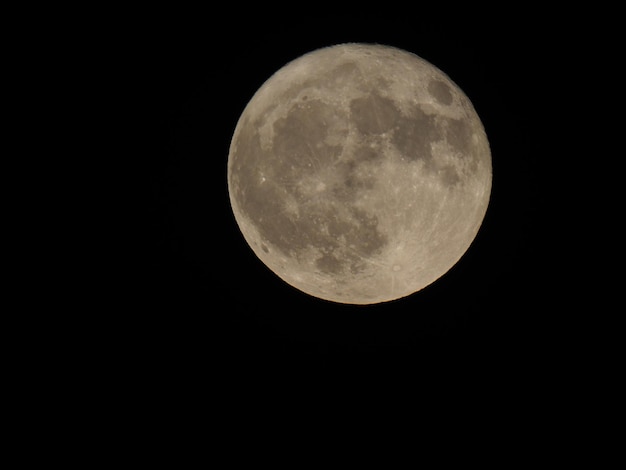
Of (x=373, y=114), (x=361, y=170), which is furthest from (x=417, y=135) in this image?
(x=361, y=170)

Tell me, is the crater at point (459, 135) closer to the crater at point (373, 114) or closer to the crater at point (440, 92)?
the crater at point (440, 92)

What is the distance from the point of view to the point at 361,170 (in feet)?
12.4

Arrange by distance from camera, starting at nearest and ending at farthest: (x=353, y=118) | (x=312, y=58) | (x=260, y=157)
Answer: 1. (x=353, y=118)
2. (x=260, y=157)
3. (x=312, y=58)

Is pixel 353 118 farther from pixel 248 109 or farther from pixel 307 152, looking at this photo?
pixel 248 109

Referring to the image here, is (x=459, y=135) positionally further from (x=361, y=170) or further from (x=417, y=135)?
(x=361, y=170)

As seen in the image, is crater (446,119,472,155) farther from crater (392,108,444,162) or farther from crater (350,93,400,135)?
crater (350,93,400,135)

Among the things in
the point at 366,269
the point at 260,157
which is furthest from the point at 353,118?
the point at 366,269

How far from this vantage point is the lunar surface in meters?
3.81

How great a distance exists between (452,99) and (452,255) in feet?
4.07

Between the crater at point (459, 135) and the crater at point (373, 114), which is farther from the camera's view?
the crater at point (459, 135)

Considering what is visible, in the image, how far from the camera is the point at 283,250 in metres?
4.32

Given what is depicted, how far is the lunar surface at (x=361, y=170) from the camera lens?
12.5 ft

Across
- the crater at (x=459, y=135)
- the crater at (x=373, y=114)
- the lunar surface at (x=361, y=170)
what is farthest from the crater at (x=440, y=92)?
the crater at (x=373, y=114)

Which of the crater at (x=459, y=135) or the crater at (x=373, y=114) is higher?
the crater at (x=459, y=135)
